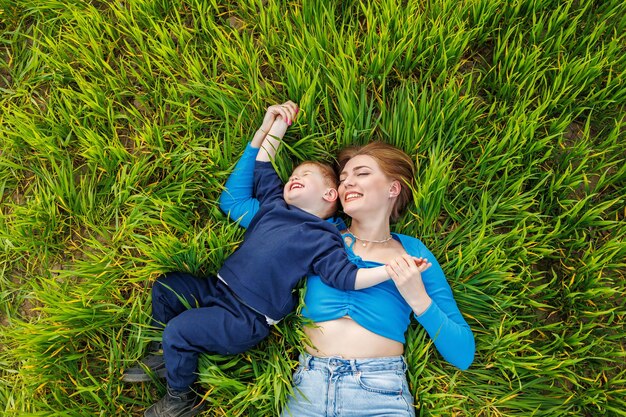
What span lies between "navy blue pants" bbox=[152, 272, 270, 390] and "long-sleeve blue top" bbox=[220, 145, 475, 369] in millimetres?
291

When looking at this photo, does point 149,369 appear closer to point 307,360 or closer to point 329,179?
point 307,360

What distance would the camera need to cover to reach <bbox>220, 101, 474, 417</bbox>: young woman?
1945 millimetres

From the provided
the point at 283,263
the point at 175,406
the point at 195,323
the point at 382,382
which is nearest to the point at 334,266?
the point at 283,263

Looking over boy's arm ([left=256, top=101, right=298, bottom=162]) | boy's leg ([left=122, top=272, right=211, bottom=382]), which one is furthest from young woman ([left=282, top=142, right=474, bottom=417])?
boy's leg ([left=122, top=272, right=211, bottom=382])

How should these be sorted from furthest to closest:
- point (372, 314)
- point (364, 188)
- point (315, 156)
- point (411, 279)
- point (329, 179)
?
point (315, 156)
point (329, 179)
point (364, 188)
point (372, 314)
point (411, 279)

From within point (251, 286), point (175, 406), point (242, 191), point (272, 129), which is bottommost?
point (175, 406)

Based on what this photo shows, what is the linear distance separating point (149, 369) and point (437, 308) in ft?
4.47

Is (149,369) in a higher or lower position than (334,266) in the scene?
lower

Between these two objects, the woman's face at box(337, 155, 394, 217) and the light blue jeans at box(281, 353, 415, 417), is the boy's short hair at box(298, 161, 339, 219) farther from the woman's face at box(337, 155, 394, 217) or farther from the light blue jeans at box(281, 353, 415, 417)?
the light blue jeans at box(281, 353, 415, 417)

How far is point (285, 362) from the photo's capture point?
6.95ft

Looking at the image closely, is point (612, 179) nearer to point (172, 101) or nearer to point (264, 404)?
point (264, 404)

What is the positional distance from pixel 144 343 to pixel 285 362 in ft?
2.25

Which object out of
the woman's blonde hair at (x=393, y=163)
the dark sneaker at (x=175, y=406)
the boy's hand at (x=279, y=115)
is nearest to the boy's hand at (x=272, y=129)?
the boy's hand at (x=279, y=115)

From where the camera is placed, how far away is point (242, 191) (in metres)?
2.29
